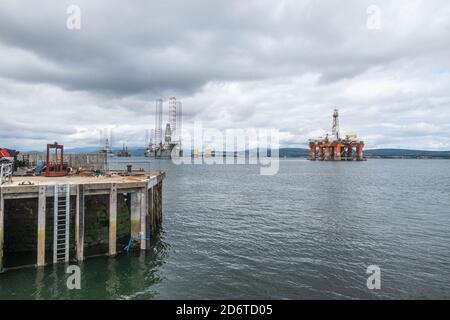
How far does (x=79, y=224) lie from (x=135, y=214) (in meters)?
3.77

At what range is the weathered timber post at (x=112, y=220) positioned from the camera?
64.1 ft

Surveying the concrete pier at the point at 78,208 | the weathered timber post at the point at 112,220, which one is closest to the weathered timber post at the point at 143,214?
the concrete pier at the point at 78,208

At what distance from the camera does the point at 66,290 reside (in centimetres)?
1595

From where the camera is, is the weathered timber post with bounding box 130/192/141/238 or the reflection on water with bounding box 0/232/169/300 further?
the weathered timber post with bounding box 130/192/141/238

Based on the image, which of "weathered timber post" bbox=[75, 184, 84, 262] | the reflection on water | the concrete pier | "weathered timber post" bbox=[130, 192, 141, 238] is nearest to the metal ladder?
the concrete pier

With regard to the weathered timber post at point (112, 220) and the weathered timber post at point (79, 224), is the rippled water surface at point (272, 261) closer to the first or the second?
the weathered timber post at point (79, 224)

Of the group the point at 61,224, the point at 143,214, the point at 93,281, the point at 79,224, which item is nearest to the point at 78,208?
the point at 79,224

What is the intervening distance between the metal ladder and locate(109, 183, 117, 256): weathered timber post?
8.31 ft

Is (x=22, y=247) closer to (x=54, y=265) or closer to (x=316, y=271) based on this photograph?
(x=54, y=265)

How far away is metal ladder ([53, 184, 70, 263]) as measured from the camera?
18156 millimetres

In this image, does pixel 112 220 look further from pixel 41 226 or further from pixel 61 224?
pixel 41 226

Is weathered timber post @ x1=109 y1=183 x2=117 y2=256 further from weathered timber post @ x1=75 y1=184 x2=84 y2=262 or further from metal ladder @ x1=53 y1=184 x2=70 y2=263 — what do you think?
metal ladder @ x1=53 y1=184 x2=70 y2=263
